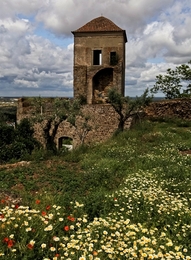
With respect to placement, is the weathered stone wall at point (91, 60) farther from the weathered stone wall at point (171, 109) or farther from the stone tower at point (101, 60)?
the weathered stone wall at point (171, 109)

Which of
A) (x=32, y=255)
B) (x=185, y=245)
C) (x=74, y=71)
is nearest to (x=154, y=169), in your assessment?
(x=185, y=245)

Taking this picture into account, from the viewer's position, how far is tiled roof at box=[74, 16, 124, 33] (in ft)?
83.0

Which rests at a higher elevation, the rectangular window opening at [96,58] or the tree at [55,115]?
the rectangular window opening at [96,58]

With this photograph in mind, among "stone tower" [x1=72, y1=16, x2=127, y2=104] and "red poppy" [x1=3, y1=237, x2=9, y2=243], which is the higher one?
"stone tower" [x1=72, y1=16, x2=127, y2=104]

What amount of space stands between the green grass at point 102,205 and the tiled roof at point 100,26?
15283 mm

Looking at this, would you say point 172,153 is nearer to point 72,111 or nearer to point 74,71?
point 72,111

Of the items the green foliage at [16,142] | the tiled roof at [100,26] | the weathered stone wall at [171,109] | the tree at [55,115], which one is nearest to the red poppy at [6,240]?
the green foliage at [16,142]

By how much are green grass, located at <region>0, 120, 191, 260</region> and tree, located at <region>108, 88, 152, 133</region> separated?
4780 millimetres

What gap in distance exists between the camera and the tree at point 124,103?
57.3 feet

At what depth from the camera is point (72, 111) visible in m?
16.7

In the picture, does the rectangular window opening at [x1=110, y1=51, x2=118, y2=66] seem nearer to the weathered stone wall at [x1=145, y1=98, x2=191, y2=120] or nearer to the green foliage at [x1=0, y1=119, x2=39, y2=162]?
the weathered stone wall at [x1=145, y1=98, x2=191, y2=120]

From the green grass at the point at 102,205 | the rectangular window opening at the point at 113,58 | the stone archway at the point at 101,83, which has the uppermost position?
the rectangular window opening at the point at 113,58

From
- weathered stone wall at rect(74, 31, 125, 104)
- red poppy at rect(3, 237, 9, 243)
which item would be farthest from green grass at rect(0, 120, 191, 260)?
weathered stone wall at rect(74, 31, 125, 104)

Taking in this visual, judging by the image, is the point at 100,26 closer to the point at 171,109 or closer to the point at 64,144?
the point at 171,109
